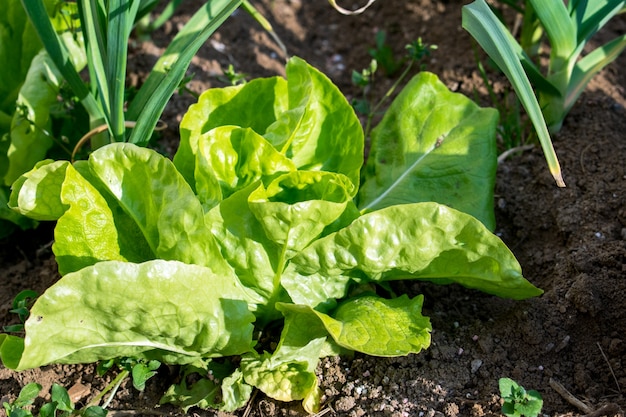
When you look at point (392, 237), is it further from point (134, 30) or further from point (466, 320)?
point (134, 30)

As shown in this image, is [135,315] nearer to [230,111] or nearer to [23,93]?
[230,111]

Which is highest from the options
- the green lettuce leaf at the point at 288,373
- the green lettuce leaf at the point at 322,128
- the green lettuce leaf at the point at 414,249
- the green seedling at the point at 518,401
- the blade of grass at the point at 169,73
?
the blade of grass at the point at 169,73

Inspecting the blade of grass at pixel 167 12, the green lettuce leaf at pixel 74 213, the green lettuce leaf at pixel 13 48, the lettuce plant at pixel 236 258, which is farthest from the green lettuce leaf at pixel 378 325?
the blade of grass at pixel 167 12

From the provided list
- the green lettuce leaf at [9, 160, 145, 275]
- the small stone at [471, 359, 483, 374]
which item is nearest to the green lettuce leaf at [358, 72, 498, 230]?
the small stone at [471, 359, 483, 374]

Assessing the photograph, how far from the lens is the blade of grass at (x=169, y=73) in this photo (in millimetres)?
1795

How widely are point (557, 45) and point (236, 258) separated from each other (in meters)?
1.21

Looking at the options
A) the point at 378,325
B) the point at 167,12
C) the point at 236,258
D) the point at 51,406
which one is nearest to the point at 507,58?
the point at 378,325

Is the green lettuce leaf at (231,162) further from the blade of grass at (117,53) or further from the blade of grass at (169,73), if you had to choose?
the blade of grass at (117,53)

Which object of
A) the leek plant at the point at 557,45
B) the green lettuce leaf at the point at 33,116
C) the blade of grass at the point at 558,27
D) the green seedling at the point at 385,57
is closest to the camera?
the leek plant at the point at 557,45

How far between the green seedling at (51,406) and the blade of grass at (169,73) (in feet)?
2.18

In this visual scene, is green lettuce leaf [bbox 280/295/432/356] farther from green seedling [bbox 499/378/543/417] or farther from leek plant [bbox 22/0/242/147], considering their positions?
leek plant [bbox 22/0/242/147]

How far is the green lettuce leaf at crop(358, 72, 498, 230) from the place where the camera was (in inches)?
82.0

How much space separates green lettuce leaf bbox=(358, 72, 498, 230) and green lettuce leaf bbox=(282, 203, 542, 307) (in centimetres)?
27

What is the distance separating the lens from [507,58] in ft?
5.61
